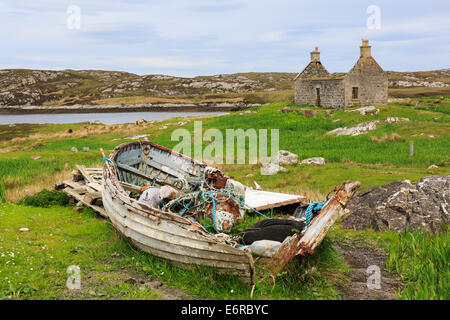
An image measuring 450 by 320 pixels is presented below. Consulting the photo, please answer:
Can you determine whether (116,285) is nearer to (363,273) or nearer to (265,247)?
(265,247)

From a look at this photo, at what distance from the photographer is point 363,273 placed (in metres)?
8.44

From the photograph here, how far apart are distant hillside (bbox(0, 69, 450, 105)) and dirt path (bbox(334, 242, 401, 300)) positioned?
101 m

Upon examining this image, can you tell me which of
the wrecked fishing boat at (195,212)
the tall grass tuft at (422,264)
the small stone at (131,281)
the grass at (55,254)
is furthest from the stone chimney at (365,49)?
the small stone at (131,281)

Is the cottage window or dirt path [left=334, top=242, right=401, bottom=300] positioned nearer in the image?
dirt path [left=334, top=242, right=401, bottom=300]

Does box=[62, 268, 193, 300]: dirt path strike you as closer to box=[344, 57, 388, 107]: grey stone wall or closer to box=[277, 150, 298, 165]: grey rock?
box=[277, 150, 298, 165]: grey rock

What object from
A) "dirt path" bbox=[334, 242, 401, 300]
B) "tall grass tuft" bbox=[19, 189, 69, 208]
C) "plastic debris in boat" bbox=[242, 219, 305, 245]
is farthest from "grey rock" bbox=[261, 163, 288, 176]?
"plastic debris in boat" bbox=[242, 219, 305, 245]

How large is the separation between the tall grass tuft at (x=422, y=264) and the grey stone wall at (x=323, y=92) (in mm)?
36772

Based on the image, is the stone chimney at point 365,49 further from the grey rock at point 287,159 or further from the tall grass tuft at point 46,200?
the tall grass tuft at point 46,200

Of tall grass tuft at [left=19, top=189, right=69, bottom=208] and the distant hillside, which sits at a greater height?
the distant hillside

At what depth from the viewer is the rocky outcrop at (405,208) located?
1031 centimetres

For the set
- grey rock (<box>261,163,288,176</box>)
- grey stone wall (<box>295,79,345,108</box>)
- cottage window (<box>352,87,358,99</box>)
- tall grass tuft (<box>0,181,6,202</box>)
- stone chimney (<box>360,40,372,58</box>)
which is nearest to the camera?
tall grass tuft (<box>0,181,6,202</box>)

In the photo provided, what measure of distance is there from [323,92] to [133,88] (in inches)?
5062

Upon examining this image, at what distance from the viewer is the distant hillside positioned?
12712 centimetres

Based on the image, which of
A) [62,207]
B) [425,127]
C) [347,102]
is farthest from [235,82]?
[62,207]
